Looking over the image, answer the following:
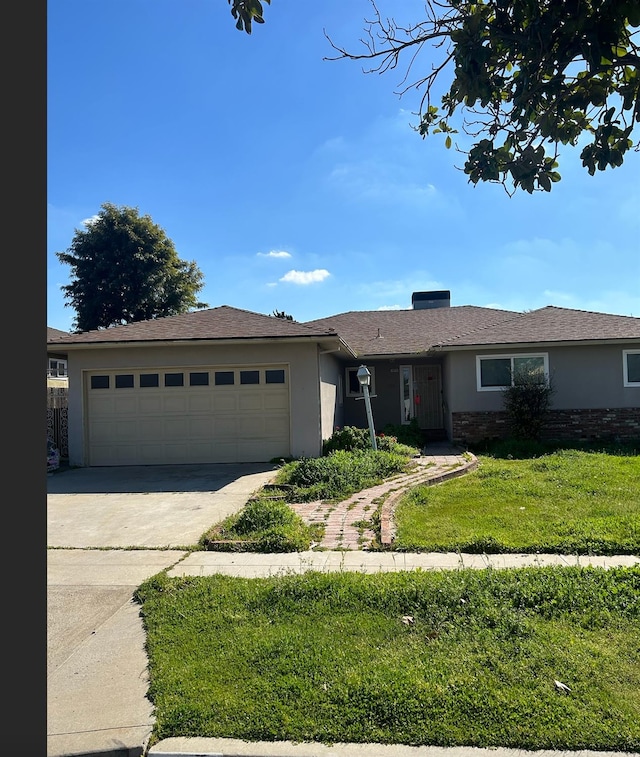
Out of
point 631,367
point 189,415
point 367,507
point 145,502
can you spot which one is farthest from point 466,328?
point 145,502

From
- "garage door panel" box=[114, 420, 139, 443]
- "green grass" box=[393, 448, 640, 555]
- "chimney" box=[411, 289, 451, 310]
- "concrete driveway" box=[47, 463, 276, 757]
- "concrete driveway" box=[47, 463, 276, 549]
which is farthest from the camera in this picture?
"chimney" box=[411, 289, 451, 310]

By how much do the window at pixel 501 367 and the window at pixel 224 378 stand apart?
6966 millimetres

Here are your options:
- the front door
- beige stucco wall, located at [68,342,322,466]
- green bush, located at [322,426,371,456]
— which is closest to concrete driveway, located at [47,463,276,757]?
beige stucco wall, located at [68,342,322,466]

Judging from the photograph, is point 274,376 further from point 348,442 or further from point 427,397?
point 427,397

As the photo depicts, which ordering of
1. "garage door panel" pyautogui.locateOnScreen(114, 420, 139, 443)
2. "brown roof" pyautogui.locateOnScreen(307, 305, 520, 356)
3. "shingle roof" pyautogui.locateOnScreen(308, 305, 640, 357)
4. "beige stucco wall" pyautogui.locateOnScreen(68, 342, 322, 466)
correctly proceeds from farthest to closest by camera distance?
"brown roof" pyautogui.locateOnScreen(307, 305, 520, 356) → "shingle roof" pyautogui.locateOnScreen(308, 305, 640, 357) → "garage door panel" pyautogui.locateOnScreen(114, 420, 139, 443) → "beige stucco wall" pyautogui.locateOnScreen(68, 342, 322, 466)

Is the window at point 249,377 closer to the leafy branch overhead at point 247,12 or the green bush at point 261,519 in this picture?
the green bush at point 261,519

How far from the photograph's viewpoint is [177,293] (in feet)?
97.7

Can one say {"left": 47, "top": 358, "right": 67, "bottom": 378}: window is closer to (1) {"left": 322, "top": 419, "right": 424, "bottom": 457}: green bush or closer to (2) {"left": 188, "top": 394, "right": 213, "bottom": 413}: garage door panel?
(2) {"left": 188, "top": 394, "right": 213, "bottom": 413}: garage door panel

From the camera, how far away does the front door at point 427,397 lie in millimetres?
17562

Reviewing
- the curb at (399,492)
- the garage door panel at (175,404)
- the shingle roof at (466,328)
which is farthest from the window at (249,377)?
the shingle roof at (466,328)

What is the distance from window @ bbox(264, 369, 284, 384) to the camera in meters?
12.4

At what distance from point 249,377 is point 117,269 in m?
19.2

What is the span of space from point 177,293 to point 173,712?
2874 cm

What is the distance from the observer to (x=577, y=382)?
46.2 feet
